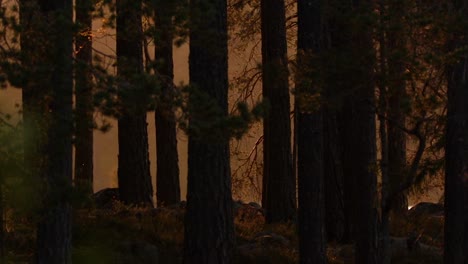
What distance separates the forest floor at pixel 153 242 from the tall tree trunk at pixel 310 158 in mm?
1463

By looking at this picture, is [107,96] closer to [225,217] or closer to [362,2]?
[225,217]

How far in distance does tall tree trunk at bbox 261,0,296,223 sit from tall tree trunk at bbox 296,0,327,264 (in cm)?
493

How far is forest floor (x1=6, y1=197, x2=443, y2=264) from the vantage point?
55.9ft

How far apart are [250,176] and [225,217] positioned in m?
10.9

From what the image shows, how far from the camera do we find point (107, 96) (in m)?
11.0

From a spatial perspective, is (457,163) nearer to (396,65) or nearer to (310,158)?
(310,158)

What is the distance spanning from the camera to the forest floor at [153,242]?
17.0 meters

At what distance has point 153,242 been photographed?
18.0 meters

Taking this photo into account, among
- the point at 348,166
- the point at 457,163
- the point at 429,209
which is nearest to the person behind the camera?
the point at 457,163

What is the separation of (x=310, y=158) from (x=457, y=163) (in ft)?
8.30

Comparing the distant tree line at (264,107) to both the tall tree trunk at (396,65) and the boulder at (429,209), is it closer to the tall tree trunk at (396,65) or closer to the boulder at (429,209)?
the tall tree trunk at (396,65)

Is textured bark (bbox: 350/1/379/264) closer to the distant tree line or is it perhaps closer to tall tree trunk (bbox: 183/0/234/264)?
the distant tree line

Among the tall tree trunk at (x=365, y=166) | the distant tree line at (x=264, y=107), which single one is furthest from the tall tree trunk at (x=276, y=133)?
the tall tree trunk at (x=365, y=166)

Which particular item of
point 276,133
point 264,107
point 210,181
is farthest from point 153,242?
point 264,107
